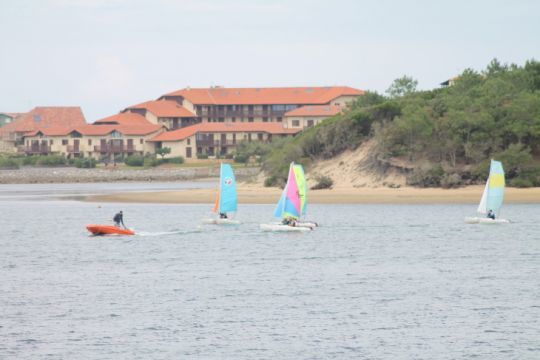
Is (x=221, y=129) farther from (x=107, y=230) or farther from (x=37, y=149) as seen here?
(x=107, y=230)

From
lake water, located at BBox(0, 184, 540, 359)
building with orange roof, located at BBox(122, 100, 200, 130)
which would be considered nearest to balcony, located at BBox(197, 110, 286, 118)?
building with orange roof, located at BBox(122, 100, 200, 130)

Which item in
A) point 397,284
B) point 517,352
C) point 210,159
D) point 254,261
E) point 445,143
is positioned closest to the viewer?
point 517,352

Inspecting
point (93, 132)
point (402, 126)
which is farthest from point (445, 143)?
point (93, 132)

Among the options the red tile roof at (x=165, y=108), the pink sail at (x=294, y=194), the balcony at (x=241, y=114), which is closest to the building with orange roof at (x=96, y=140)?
the red tile roof at (x=165, y=108)

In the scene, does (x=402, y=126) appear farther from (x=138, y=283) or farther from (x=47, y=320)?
(x=47, y=320)

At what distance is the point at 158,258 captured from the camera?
51281 mm

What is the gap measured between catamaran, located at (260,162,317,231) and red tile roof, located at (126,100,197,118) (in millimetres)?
101300

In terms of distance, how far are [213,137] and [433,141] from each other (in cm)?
6618

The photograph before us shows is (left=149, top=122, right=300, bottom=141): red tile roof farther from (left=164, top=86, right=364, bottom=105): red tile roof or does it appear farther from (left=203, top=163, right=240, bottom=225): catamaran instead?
(left=203, top=163, right=240, bottom=225): catamaran

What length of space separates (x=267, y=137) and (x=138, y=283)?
109m

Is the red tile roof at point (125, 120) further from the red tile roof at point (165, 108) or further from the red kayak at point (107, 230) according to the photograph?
the red kayak at point (107, 230)

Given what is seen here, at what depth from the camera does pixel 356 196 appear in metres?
81.2

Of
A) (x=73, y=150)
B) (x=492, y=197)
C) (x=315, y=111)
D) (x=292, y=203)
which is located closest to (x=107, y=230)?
(x=292, y=203)

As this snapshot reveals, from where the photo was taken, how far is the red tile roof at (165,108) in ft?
527
